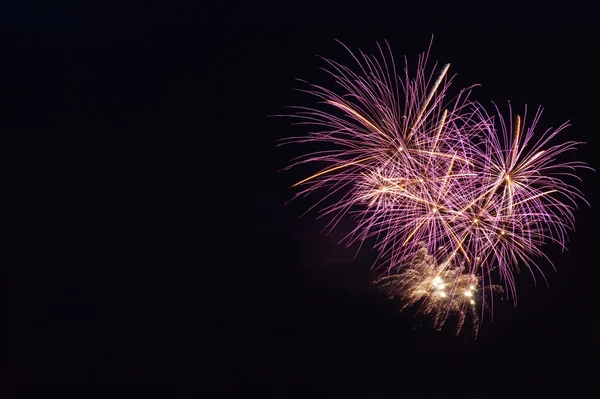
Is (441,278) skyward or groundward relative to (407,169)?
groundward

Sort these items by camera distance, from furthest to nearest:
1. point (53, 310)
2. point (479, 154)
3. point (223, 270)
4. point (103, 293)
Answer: point (223, 270), point (103, 293), point (53, 310), point (479, 154)

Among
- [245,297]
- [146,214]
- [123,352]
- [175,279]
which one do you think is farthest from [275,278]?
[146,214]

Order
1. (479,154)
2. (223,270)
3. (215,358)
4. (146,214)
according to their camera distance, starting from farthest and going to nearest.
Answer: (146,214), (223,270), (215,358), (479,154)

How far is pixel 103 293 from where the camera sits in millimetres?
15172

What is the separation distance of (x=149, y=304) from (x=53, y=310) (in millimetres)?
2688

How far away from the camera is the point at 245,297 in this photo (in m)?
15.2

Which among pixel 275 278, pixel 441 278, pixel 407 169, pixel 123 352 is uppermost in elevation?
pixel 407 169

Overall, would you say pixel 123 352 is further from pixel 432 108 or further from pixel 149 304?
pixel 432 108

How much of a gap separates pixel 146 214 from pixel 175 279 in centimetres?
442

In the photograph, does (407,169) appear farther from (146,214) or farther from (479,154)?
(146,214)

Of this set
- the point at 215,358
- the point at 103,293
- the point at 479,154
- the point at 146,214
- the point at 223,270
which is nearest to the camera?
the point at 479,154

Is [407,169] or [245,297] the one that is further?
[245,297]

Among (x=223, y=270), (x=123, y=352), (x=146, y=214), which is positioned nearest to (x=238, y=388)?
(x=123, y=352)

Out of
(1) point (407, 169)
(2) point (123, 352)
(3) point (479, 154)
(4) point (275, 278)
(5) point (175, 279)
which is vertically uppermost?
(3) point (479, 154)
